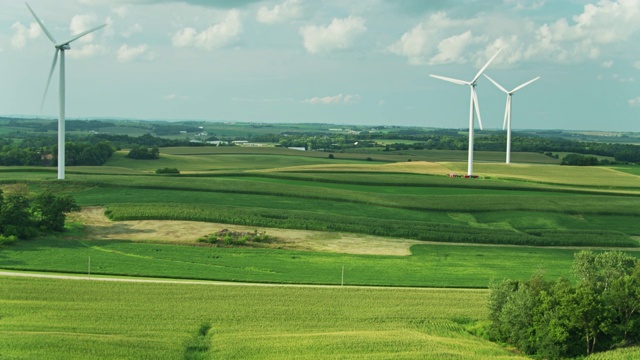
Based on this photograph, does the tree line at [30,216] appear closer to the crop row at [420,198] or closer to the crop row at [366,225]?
the crop row at [366,225]

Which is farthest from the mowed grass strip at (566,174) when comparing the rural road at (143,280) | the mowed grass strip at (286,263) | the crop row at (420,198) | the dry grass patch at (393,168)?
the rural road at (143,280)

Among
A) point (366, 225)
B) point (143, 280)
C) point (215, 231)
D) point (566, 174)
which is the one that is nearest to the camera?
point (143, 280)

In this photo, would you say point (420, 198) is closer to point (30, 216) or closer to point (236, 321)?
point (30, 216)

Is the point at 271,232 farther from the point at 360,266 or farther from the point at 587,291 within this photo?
the point at 587,291

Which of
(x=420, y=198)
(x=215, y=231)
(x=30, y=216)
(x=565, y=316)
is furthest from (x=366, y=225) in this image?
(x=565, y=316)

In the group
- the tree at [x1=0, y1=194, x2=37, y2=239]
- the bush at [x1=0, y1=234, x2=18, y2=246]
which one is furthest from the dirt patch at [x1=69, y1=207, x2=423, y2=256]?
the bush at [x1=0, y1=234, x2=18, y2=246]

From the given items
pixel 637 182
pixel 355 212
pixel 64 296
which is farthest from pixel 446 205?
pixel 64 296

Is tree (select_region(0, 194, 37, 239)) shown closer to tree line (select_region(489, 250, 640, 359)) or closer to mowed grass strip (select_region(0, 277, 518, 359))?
mowed grass strip (select_region(0, 277, 518, 359))

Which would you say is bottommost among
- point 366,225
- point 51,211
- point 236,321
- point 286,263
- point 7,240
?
point 236,321
